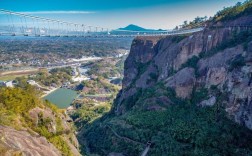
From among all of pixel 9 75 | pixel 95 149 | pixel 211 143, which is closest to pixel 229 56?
pixel 211 143

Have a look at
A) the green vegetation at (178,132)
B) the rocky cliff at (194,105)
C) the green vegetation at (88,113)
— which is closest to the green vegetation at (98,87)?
the green vegetation at (88,113)

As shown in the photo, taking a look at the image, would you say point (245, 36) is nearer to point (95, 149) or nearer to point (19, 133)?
point (95, 149)

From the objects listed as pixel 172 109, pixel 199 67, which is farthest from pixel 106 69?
pixel 172 109

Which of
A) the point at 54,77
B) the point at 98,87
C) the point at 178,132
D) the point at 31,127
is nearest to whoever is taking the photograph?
the point at 31,127

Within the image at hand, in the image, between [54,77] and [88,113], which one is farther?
[54,77]

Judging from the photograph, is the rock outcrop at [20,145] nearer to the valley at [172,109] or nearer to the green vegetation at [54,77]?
the valley at [172,109]

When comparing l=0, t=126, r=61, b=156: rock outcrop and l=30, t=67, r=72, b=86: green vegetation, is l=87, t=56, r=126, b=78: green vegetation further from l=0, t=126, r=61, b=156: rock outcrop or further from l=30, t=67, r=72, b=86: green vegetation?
l=0, t=126, r=61, b=156: rock outcrop

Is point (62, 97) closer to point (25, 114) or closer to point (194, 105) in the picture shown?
point (25, 114)

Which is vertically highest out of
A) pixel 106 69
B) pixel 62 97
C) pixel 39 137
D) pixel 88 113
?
pixel 39 137
